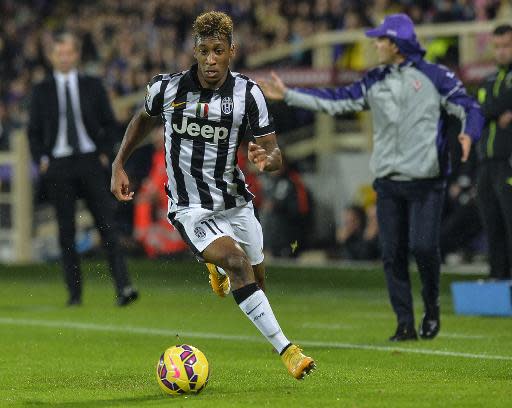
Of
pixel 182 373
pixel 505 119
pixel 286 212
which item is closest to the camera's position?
pixel 182 373

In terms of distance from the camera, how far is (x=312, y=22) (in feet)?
72.3

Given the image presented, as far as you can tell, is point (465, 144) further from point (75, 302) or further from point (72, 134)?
point (75, 302)

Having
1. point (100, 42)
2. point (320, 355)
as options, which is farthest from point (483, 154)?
point (100, 42)

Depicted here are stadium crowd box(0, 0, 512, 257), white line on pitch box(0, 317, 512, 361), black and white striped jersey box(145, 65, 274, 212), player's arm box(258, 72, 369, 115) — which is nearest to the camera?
black and white striped jersey box(145, 65, 274, 212)

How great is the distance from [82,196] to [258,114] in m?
5.74

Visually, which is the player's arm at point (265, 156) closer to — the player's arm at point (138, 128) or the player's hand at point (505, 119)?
the player's arm at point (138, 128)

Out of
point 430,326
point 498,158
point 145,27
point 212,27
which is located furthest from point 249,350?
point 145,27

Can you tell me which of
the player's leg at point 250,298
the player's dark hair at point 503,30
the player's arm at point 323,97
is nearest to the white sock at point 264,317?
the player's leg at point 250,298

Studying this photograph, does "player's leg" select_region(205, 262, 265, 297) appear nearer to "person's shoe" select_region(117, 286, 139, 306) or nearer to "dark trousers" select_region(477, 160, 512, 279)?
"dark trousers" select_region(477, 160, 512, 279)

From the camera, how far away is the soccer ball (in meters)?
7.28

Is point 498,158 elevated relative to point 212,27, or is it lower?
lower

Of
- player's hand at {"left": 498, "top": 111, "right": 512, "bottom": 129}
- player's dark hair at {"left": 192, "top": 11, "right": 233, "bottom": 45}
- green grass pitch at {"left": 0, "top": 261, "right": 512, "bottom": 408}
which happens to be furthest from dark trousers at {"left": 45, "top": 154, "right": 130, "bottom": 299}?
player's dark hair at {"left": 192, "top": 11, "right": 233, "bottom": 45}

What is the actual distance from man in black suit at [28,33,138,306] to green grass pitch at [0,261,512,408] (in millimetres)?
618

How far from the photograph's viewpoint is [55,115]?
13.4 m
